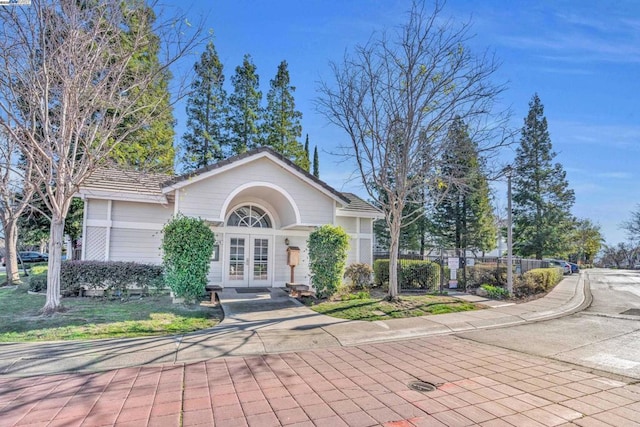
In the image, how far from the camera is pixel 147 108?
11766mm

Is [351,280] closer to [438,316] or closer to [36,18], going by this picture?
[438,316]

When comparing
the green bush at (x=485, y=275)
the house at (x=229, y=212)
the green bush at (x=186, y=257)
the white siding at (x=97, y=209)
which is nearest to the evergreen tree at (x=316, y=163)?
the house at (x=229, y=212)

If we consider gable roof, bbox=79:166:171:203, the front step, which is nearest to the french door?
the front step

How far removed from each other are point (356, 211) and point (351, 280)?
131 inches

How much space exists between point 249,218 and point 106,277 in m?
5.33

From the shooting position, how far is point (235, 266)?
44.9 feet

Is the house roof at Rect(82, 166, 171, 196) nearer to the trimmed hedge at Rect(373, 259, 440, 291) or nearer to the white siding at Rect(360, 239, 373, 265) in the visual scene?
the white siding at Rect(360, 239, 373, 265)

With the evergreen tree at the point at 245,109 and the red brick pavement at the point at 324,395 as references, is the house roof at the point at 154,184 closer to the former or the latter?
the red brick pavement at the point at 324,395

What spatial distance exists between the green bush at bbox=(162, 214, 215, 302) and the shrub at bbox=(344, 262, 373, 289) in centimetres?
640

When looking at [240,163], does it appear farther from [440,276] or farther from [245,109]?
[245,109]

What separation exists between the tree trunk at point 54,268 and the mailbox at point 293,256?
7.09 meters

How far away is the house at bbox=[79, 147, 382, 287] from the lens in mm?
11812

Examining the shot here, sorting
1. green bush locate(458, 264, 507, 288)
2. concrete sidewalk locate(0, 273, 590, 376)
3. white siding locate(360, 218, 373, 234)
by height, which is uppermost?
white siding locate(360, 218, 373, 234)

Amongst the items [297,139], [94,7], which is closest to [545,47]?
[94,7]
